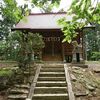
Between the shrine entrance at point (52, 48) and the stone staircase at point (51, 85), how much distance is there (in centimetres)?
600

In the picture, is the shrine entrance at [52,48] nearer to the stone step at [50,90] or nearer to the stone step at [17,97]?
the stone step at [50,90]

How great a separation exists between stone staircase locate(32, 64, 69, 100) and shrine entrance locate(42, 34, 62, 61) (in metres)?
6.00

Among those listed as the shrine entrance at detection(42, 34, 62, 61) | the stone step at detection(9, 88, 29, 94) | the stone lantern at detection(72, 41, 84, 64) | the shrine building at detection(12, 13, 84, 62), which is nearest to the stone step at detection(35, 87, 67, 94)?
the stone step at detection(9, 88, 29, 94)

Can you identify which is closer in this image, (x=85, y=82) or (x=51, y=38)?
(x=85, y=82)

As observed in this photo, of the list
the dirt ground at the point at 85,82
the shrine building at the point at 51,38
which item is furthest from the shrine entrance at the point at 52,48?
the dirt ground at the point at 85,82

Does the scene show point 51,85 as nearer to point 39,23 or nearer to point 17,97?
point 17,97

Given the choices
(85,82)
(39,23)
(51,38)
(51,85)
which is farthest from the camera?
(51,38)

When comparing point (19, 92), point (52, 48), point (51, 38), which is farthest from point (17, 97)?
point (51, 38)

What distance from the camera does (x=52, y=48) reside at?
20.5m

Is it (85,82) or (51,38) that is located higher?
(51,38)

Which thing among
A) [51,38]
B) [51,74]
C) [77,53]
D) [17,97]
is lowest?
[17,97]

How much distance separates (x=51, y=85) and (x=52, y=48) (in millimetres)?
8576

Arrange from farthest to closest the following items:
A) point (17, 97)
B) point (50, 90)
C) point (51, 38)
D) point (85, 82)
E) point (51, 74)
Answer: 1. point (51, 38)
2. point (51, 74)
3. point (85, 82)
4. point (50, 90)
5. point (17, 97)

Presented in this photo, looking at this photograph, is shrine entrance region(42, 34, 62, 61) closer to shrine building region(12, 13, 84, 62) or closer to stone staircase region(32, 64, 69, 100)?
shrine building region(12, 13, 84, 62)
